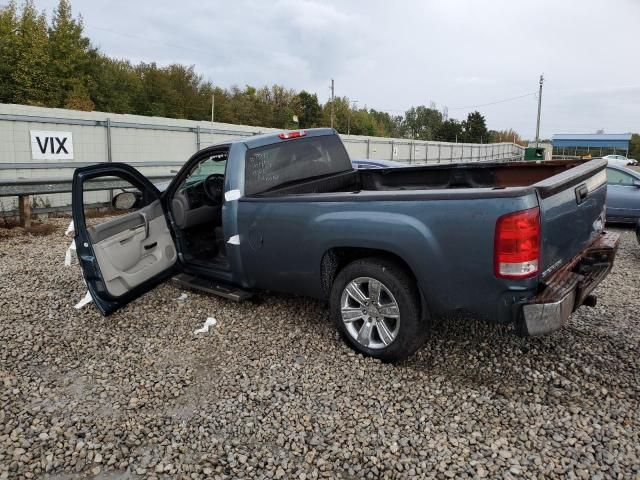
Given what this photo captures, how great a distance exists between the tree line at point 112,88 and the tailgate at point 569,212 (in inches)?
1035

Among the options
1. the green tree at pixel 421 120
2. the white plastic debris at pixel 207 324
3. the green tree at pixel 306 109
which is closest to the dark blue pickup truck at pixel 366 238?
the white plastic debris at pixel 207 324

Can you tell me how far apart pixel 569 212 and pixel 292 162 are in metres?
2.57

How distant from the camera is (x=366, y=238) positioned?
3508 mm

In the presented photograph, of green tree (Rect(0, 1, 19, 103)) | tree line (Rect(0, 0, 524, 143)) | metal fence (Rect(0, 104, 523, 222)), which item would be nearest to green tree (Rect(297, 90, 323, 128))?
tree line (Rect(0, 0, 524, 143))

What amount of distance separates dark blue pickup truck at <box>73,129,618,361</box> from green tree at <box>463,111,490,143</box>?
81073 mm

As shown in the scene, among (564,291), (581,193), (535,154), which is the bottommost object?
(564,291)

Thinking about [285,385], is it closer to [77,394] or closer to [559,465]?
[77,394]

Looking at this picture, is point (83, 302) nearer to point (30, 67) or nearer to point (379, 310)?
point (379, 310)

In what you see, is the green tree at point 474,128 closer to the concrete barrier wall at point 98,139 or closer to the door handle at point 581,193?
the concrete barrier wall at point 98,139

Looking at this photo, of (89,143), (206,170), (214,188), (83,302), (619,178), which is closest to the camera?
(83,302)

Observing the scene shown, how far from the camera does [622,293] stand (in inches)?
211

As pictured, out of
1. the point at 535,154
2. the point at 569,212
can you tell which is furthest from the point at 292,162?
the point at 535,154

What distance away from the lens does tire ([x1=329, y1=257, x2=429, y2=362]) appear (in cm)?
345

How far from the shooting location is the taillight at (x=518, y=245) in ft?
9.34
